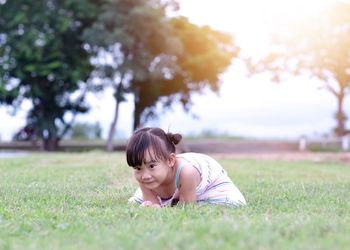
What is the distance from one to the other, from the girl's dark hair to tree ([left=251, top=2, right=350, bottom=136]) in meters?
26.0

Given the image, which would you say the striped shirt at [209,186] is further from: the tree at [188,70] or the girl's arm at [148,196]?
the tree at [188,70]

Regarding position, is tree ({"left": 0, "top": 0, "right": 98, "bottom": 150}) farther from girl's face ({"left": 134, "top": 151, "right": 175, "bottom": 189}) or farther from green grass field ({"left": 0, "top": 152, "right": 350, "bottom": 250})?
girl's face ({"left": 134, "top": 151, "right": 175, "bottom": 189})

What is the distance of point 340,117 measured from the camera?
103 feet

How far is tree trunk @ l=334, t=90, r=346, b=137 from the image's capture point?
30453mm

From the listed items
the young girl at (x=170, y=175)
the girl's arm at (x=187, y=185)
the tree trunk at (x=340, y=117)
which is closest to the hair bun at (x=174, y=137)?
the young girl at (x=170, y=175)

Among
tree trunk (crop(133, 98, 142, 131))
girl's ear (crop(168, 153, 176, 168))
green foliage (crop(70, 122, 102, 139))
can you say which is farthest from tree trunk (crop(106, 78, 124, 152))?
girl's ear (crop(168, 153, 176, 168))

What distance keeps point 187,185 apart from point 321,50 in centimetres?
2630

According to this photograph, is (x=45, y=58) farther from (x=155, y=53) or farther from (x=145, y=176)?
(x=145, y=176)

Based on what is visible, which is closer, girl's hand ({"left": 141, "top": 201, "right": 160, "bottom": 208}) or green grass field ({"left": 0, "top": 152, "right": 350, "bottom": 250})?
green grass field ({"left": 0, "top": 152, "right": 350, "bottom": 250})

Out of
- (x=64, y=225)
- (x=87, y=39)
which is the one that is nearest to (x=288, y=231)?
(x=64, y=225)

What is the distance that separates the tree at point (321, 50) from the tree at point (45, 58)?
34.1 feet

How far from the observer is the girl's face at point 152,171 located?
464cm

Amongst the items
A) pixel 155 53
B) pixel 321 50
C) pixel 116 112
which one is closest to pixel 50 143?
pixel 116 112

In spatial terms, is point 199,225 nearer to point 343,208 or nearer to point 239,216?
point 239,216
